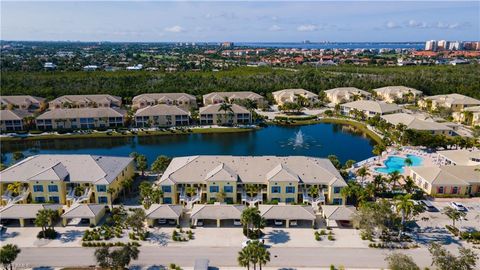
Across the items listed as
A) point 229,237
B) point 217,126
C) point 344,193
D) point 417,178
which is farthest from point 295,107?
point 229,237

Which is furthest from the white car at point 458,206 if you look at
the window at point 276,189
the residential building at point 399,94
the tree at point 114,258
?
the residential building at point 399,94

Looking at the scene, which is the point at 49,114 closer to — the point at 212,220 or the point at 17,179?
the point at 17,179

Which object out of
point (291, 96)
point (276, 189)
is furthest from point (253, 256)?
point (291, 96)

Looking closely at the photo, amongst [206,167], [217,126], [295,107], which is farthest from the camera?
[295,107]

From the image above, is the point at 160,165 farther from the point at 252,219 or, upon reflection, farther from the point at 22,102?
the point at 22,102

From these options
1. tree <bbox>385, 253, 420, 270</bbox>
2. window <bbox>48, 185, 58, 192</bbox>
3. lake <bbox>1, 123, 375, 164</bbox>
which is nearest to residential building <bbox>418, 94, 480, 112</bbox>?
lake <bbox>1, 123, 375, 164</bbox>

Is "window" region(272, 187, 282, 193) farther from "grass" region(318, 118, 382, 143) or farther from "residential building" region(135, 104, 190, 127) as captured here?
"residential building" region(135, 104, 190, 127)
